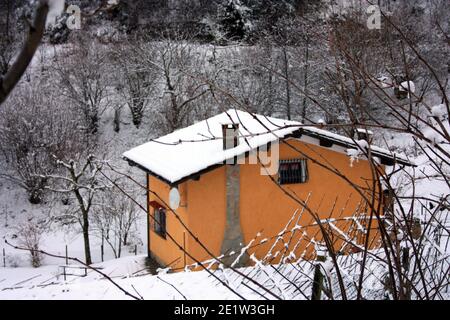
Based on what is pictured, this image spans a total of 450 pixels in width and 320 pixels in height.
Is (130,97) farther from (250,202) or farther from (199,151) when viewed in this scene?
(250,202)

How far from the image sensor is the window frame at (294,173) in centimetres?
1002

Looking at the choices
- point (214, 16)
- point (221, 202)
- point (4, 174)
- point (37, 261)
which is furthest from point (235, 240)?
point (214, 16)

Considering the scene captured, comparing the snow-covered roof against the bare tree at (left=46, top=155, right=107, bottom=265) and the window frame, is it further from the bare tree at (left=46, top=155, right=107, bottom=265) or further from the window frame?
the bare tree at (left=46, top=155, right=107, bottom=265)

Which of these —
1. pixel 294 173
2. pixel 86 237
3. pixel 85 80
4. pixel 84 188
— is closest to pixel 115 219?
pixel 86 237

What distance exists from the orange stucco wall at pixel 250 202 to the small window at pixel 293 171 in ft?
0.35

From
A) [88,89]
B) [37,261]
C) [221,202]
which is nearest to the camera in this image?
[221,202]

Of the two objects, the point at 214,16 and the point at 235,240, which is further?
the point at 214,16

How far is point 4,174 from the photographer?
17.1 m

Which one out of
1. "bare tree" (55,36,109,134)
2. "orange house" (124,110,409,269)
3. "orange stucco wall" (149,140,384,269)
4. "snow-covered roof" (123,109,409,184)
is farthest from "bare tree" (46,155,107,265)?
"orange stucco wall" (149,140,384,269)

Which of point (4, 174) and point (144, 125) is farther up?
point (144, 125)

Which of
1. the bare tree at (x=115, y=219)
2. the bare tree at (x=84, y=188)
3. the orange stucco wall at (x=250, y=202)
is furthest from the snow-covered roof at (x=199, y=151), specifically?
the bare tree at (x=115, y=219)
